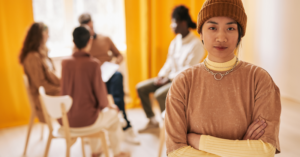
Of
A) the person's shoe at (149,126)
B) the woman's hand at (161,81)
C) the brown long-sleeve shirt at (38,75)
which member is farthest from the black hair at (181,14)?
the brown long-sleeve shirt at (38,75)

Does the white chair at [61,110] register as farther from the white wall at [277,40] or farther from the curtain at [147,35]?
the white wall at [277,40]

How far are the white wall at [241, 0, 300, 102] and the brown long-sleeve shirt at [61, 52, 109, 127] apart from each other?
2489 mm

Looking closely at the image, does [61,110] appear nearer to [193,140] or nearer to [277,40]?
[193,140]

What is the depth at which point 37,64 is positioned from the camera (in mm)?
2219

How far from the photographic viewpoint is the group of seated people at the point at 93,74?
184 centimetres

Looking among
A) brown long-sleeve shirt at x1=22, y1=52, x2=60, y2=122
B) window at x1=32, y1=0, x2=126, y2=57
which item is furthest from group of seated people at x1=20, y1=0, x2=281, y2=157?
window at x1=32, y1=0, x2=126, y2=57

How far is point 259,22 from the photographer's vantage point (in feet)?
12.8

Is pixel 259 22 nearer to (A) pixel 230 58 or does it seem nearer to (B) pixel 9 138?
(A) pixel 230 58

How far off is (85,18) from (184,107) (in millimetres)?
1822

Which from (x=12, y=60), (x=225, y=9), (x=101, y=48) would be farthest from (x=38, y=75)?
(x=225, y=9)

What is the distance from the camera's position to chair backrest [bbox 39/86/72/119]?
5.44 feet

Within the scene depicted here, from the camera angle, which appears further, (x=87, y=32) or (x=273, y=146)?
(x=87, y=32)

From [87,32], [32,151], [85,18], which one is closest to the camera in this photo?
[87,32]

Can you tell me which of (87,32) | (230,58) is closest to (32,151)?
(87,32)
